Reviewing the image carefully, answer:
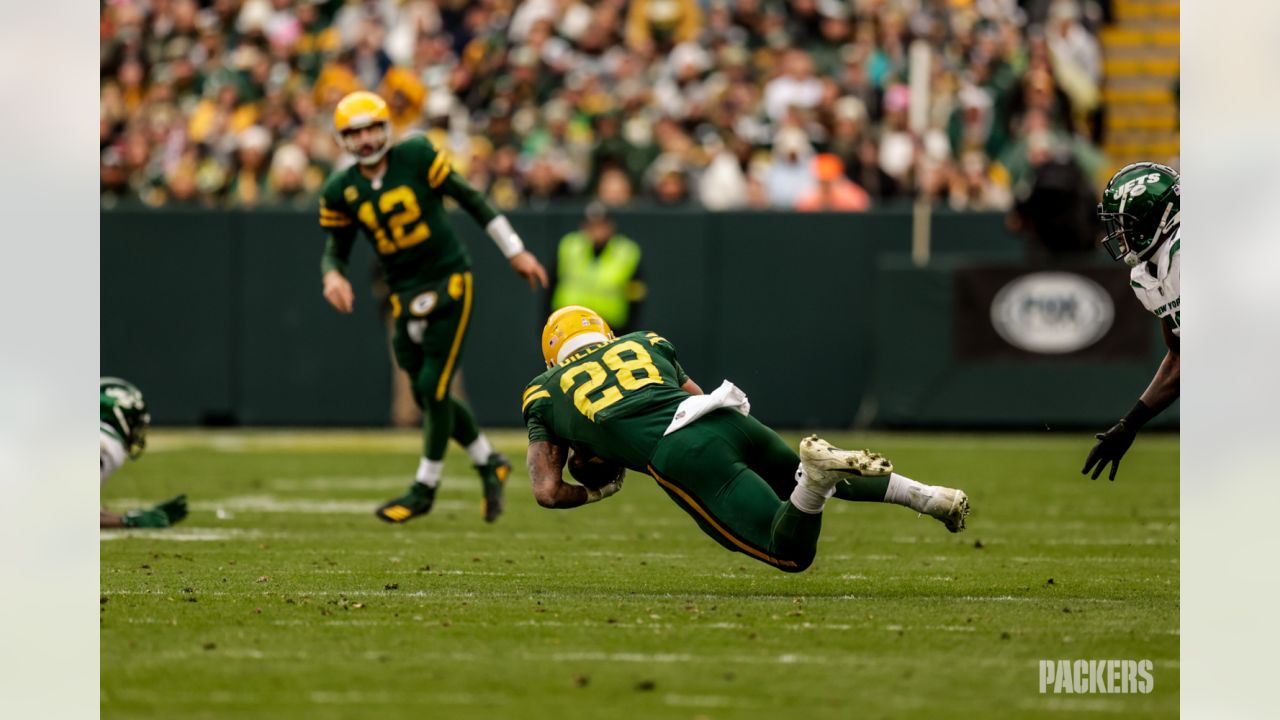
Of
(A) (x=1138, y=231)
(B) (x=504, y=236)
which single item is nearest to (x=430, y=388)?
(B) (x=504, y=236)

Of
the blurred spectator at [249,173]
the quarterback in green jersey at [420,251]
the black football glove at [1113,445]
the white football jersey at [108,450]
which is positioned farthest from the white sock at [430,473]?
the blurred spectator at [249,173]

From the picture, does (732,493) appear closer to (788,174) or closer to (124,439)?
(124,439)

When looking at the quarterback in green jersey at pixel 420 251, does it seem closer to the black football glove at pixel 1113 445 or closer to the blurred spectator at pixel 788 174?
the black football glove at pixel 1113 445

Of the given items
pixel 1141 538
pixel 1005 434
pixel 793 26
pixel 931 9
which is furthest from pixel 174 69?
pixel 1141 538

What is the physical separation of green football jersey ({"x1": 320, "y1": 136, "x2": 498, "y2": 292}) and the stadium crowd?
636 cm

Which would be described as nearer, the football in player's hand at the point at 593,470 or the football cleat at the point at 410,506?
the football in player's hand at the point at 593,470

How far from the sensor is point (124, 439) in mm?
8312

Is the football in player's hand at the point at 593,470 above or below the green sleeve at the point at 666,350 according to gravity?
below

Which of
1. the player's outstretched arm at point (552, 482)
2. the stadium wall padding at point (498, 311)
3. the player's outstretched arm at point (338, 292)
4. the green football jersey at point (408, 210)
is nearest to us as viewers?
the player's outstretched arm at point (552, 482)

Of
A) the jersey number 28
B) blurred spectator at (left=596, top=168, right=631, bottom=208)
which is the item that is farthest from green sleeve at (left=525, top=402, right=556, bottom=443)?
blurred spectator at (left=596, top=168, right=631, bottom=208)

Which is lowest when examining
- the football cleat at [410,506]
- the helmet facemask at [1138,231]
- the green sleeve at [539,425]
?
the football cleat at [410,506]

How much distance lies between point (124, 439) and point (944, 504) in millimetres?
4002

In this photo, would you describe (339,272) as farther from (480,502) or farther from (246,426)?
(246,426)

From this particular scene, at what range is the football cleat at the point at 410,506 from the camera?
8.79 m
